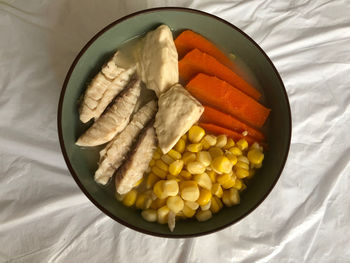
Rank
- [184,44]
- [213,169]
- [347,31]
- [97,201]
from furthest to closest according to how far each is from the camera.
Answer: [347,31], [184,44], [213,169], [97,201]

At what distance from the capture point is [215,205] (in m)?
1.15

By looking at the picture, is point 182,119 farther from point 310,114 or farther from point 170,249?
point 310,114

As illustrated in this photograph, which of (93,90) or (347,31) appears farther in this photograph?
(347,31)

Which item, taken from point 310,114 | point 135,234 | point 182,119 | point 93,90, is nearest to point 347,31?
point 310,114

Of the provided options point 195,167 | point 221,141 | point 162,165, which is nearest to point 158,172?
point 162,165

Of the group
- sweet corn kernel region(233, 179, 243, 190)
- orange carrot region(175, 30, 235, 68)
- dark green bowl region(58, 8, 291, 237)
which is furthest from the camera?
orange carrot region(175, 30, 235, 68)

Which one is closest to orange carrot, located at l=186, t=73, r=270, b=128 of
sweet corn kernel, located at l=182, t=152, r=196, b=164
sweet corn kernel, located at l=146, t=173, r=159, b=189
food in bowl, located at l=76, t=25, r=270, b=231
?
food in bowl, located at l=76, t=25, r=270, b=231

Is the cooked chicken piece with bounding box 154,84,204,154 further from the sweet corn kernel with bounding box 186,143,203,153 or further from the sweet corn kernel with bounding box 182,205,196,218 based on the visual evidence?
the sweet corn kernel with bounding box 182,205,196,218

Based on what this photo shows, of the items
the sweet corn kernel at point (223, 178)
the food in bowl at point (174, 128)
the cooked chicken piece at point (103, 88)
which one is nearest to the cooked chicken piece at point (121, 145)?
the food in bowl at point (174, 128)

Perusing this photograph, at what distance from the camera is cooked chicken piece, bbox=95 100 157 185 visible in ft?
3.73

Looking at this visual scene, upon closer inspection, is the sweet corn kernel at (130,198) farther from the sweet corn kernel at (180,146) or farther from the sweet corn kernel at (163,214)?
the sweet corn kernel at (180,146)

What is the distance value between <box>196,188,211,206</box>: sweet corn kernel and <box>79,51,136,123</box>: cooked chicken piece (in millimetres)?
437

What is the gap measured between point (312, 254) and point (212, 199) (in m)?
0.42

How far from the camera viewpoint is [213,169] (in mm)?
1143
